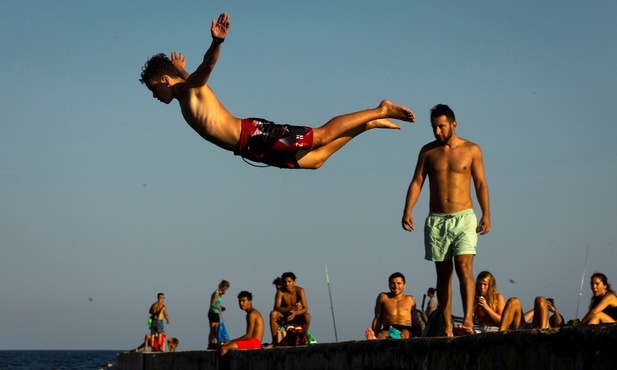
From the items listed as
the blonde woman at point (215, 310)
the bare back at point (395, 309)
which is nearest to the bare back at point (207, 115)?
the bare back at point (395, 309)

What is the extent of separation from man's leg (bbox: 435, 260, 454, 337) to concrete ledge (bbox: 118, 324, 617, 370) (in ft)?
3.09

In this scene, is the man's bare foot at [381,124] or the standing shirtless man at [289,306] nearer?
the man's bare foot at [381,124]

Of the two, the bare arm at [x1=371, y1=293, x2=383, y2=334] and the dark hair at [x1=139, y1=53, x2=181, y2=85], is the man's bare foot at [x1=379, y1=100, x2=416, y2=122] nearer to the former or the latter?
the dark hair at [x1=139, y1=53, x2=181, y2=85]

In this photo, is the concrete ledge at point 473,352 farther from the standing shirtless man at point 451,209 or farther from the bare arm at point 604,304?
the bare arm at point 604,304

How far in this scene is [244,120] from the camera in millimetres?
9906

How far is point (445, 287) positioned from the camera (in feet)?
32.9

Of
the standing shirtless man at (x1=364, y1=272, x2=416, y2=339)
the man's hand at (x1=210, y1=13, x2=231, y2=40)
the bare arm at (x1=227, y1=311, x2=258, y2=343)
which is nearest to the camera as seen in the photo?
the man's hand at (x1=210, y1=13, x2=231, y2=40)

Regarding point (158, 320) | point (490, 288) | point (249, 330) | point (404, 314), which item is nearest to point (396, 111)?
point (490, 288)

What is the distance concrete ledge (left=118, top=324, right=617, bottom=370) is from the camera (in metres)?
5.70

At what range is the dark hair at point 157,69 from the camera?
997 cm

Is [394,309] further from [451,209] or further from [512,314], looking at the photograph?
[451,209]

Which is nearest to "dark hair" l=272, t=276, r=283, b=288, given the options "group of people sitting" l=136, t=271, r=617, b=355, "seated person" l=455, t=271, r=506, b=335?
"group of people sitting" l=136, t=271, r=617, b=355

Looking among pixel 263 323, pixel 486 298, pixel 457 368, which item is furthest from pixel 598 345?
pixel 263 323

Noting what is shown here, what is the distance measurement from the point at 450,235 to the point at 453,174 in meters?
0.59
